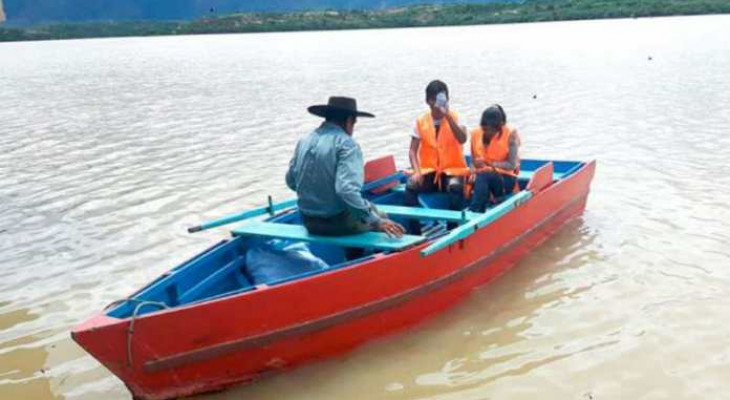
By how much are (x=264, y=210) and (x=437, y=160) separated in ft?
7.22

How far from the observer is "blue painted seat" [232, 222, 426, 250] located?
5914mm

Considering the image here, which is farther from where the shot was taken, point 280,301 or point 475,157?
point 475,157

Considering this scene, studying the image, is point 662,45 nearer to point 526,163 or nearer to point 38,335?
point 526,163

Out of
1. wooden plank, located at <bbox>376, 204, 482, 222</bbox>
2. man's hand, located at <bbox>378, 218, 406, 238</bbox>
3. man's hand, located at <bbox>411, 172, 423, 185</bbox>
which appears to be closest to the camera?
man's hand, located at <bbox>378, 218, 406, 238</bbox>

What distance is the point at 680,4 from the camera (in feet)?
255

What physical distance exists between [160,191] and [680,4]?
7984cm

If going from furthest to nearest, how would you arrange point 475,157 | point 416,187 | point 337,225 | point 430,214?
point 416,187
point 475,157
point 430,214
point 337,225

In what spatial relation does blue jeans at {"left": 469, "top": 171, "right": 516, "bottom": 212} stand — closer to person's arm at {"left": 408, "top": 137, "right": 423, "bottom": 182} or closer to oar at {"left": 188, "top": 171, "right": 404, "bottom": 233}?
person's arm at {"left": 408, "top": 137, "right": 423, "bottom": 182}

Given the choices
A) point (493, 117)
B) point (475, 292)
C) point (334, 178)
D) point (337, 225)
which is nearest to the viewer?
point (334, 178)

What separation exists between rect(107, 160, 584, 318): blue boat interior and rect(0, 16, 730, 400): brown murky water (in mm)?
863

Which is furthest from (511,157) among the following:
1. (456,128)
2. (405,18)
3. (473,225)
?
(405,18)

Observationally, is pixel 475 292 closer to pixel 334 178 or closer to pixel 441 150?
pixel 441 150

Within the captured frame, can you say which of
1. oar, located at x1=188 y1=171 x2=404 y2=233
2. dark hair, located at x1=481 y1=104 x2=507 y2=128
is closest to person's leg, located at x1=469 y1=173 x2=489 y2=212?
dark hair, located at x1=481 y1=104 x2=507 y2=128

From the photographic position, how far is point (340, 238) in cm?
602
